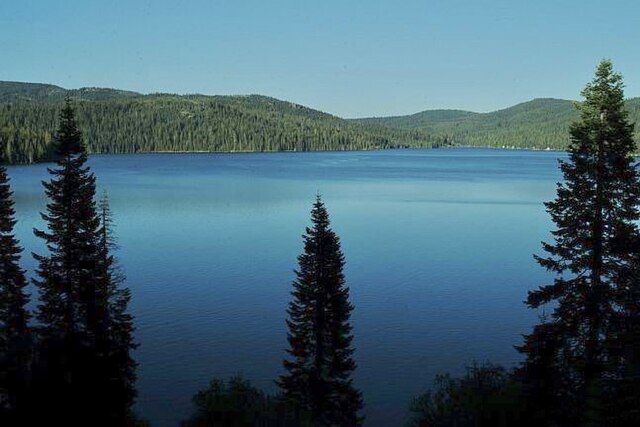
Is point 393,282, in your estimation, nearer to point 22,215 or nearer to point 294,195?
point 22,215

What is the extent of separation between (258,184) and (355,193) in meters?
24.5

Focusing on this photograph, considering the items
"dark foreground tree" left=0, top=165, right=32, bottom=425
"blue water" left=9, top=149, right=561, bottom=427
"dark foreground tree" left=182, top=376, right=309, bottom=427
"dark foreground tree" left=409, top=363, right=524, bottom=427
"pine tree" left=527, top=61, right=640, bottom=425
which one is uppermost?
"pine tree" left=527, top=61, right=640, bottom=425

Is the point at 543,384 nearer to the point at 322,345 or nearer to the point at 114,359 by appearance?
the point at 322,345

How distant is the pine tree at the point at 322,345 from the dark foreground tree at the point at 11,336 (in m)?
10.3

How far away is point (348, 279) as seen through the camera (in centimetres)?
4806

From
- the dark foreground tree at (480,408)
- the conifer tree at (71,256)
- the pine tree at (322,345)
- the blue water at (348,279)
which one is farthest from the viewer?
the blue water at (348,279)

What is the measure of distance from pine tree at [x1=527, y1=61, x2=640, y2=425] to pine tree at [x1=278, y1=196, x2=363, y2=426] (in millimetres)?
7962

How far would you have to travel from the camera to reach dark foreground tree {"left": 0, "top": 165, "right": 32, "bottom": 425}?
1652cm

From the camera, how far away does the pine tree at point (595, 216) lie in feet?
73.7

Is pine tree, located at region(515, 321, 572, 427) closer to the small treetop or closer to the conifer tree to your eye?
the conifer tree

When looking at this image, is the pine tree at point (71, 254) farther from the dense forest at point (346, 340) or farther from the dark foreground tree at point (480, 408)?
the dark foreground tree at point (480, 408)

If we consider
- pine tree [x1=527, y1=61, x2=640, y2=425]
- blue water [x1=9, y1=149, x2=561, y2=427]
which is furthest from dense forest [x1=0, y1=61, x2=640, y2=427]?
blue water [x1=9, y1=149, x2=561, y2=427]

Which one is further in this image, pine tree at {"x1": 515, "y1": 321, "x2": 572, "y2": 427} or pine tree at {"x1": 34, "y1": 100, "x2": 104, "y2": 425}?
pine tree at {"x1": 34, "y1": 100, "x2": 104, "y2": 425}

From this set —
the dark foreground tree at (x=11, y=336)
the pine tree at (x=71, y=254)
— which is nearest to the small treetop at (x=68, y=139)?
the pine tree at (x=71, y=254)
